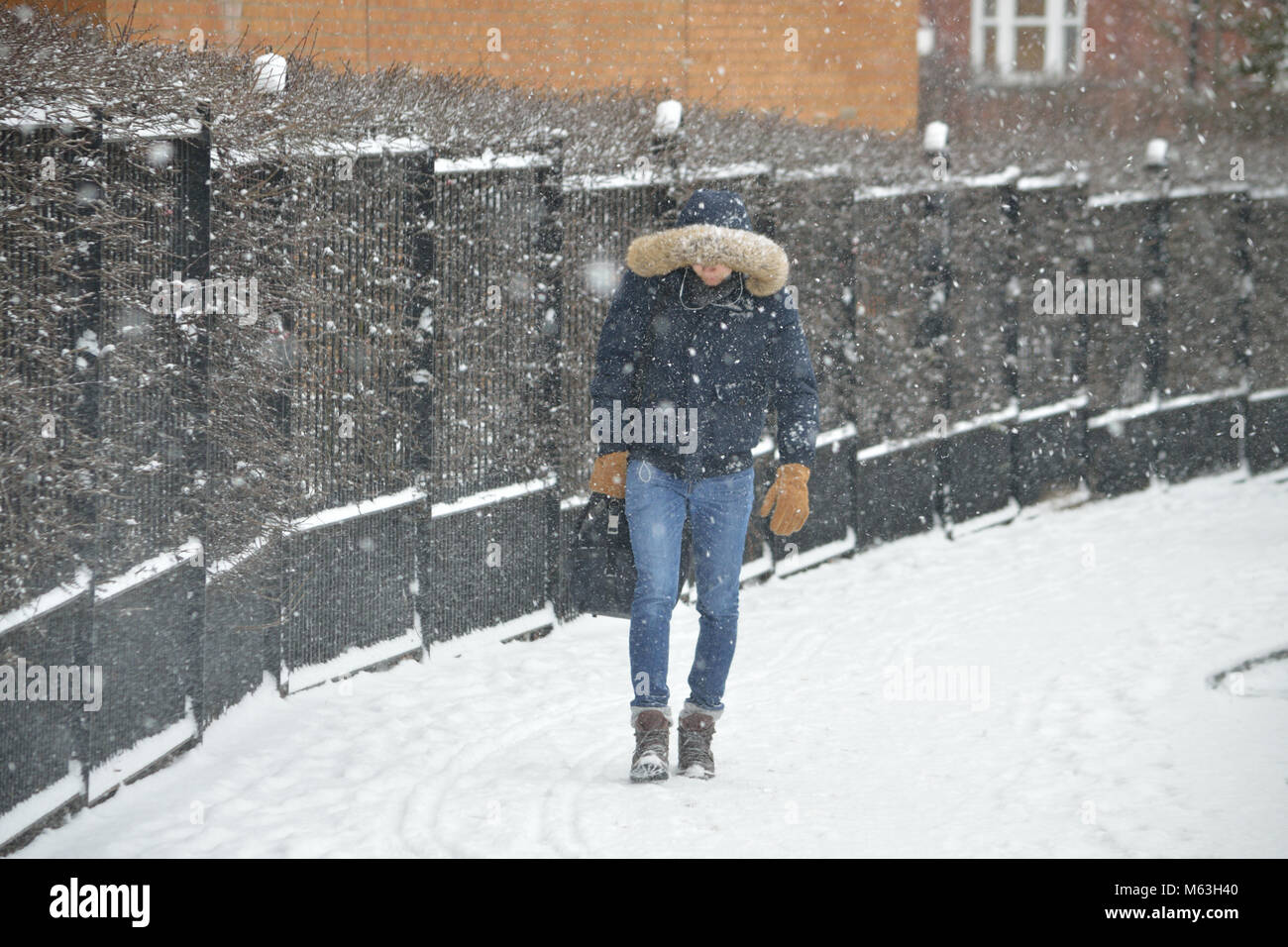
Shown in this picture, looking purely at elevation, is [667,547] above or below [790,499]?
below

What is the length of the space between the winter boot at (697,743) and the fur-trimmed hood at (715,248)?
152cm

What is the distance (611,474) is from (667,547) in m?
0.33

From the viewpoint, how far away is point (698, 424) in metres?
5.71

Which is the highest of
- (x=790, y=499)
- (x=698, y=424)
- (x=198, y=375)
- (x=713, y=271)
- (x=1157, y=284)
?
(x=713, y=271)

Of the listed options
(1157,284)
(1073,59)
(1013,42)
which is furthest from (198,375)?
(1073,59)

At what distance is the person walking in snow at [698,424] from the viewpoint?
5.75 meters

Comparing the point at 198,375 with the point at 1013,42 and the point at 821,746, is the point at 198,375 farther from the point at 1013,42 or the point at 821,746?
the point at 1013,42

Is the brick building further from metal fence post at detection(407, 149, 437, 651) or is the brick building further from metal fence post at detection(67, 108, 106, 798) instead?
metal fence post at detection(67, 108, 106, 798)

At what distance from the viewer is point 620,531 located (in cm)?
602

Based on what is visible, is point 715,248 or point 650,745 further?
point 650,745

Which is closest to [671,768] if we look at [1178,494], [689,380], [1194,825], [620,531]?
[620,531]

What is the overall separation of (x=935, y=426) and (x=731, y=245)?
6.41 meters

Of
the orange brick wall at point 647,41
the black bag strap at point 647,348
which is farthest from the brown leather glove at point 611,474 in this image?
the orange brick wall at point 647,41

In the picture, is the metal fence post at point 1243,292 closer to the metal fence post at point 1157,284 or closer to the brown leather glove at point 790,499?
the metal fence post at point 1157,284
